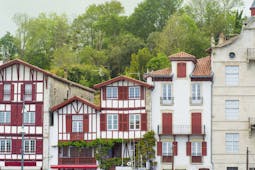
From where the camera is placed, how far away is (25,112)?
70312 millimetres

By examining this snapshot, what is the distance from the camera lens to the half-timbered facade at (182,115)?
67.8 metres

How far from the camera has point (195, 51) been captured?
98125 millimetres

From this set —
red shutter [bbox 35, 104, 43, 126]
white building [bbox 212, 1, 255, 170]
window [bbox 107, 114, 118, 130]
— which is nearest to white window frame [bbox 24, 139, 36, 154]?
red shutter [bbox 35, 104, 43, 126]

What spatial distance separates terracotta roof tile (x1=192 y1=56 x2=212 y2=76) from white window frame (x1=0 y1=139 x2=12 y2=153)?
54.6ft

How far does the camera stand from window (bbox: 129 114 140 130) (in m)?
68.6

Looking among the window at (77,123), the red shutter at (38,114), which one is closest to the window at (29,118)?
the red shutter at (38,114)

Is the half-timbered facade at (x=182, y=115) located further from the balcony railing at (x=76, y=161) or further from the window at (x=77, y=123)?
the window at (x=77, y=123)

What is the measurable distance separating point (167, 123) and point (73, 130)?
26.2 feet

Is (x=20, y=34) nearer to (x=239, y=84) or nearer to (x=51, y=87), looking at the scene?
(x=51, y=87)

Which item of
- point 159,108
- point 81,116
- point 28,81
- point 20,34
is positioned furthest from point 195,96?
point 20,34

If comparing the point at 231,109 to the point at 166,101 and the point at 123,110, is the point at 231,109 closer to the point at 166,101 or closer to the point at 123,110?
the point at 166,101

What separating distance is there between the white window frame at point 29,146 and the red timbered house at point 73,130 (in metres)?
1.58

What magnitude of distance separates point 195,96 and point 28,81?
14307mm

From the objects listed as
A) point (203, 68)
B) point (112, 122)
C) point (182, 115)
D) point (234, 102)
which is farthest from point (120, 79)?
point (234, 102)
